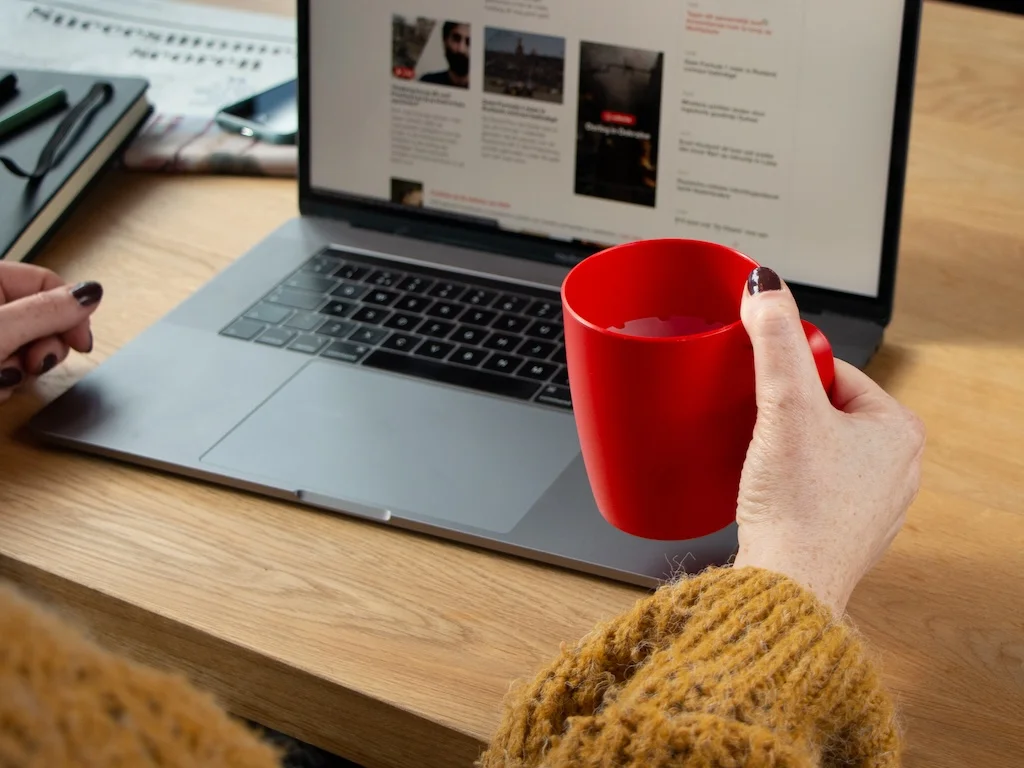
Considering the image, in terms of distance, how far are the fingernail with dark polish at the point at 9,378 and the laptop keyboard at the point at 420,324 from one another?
0.45 feet

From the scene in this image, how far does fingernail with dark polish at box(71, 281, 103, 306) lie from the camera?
79 cm

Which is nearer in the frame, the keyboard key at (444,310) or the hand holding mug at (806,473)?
the hand holding mug at (806,473)

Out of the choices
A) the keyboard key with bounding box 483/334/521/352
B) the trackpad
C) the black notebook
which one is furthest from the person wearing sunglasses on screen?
the black notebook

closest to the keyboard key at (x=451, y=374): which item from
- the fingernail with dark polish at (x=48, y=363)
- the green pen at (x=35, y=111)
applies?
the fingernail with dark polish at (x=48, y=363)

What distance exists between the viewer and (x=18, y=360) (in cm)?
79

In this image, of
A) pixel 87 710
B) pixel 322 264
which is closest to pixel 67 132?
pixel 322 264

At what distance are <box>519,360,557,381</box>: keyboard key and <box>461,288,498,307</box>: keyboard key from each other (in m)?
0.08

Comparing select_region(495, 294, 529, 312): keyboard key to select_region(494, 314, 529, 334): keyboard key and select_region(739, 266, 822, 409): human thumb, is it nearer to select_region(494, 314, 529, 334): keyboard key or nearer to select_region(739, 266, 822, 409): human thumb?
select_region(494, 314, 529, 334): keyboard key

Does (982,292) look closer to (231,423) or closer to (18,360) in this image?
(231,423)

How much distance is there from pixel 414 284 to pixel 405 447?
0.20 metres

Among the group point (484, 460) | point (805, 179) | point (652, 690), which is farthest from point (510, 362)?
point (652, 690)

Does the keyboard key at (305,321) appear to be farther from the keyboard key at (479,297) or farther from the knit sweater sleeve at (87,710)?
the knit sweater sleeve at (87,710)

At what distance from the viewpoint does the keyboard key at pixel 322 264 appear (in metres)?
0.89

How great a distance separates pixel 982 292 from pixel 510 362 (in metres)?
0.35
